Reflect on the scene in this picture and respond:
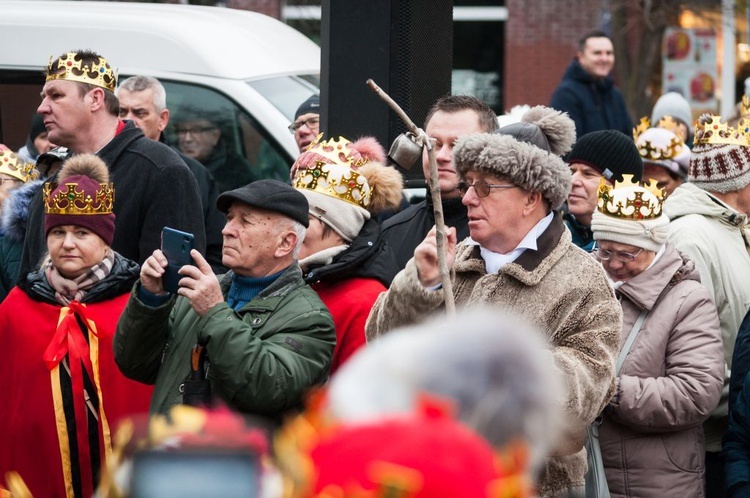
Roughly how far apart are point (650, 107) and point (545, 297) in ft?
50.3

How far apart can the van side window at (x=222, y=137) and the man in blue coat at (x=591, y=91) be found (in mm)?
3058

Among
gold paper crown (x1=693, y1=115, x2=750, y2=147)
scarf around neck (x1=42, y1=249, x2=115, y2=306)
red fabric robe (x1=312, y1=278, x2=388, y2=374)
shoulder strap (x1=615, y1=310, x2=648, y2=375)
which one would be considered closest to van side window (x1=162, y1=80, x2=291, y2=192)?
gold paper crown (x1=693, y1=115, x2=750, y2=147)

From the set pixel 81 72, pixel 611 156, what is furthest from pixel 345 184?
pixel 81 72

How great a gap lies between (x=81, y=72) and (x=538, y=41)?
49.8 ft

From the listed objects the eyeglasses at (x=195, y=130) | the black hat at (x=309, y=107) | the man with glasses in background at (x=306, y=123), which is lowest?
the eyeglasses at (x=195, y=130)

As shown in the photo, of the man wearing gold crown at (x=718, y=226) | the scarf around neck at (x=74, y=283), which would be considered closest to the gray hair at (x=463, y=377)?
the scarf around neck at (x=74, y=283)

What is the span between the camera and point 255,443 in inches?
62.1

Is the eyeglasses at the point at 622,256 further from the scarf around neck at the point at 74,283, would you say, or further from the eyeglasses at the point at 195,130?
the eyeglasses at the point at 195,130

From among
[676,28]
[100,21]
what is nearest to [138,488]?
[100,21]

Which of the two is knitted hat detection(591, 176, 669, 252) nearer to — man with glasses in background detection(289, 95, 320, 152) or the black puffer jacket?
the black puffer jacket

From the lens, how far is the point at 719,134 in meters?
5.80

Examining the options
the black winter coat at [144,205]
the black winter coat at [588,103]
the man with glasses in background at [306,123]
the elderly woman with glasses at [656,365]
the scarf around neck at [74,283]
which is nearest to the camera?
the elderly woman with glasses at [656,365]

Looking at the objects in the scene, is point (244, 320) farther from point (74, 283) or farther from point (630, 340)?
point (630, 340)

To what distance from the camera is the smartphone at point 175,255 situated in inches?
164
